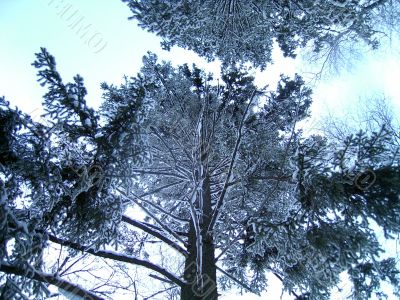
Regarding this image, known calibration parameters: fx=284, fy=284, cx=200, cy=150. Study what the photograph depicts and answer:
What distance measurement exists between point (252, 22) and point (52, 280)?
24.1ft

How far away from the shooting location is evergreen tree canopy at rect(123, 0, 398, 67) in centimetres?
705

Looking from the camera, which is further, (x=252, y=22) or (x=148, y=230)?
(x=252, y=22)

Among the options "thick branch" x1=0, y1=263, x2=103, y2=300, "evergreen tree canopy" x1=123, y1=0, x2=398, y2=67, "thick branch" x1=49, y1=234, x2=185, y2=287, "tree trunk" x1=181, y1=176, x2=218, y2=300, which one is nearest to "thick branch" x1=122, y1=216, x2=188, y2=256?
"tree trunk" x1=181, y1=176, x2=218, y2=300

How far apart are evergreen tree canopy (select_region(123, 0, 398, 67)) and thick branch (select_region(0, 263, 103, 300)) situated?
6078 millimetres

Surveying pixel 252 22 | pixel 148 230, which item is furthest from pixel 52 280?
pixel 252 22

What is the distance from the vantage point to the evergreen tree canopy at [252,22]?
705 centimetres

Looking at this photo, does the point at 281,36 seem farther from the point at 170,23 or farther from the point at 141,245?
the point at 141,245

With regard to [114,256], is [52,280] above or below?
below

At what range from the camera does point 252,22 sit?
25.2 ft

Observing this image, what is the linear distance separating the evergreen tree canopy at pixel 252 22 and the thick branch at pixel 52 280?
608cm

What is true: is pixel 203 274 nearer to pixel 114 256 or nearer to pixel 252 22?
pixel 114 256

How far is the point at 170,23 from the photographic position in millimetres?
7238

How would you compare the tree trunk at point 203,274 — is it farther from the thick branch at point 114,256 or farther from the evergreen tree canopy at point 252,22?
the evergreen tree canopy at point 252,22

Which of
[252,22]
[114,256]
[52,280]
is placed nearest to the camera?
[52,280]
